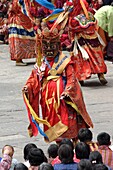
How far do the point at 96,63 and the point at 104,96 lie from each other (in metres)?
0.93

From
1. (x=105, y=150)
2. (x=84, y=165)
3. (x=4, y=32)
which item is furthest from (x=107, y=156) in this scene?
(x=4, y=32)

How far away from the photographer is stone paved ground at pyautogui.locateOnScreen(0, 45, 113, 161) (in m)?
10.6

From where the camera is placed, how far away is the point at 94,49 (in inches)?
552

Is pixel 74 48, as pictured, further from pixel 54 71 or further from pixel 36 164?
pixel 36 164

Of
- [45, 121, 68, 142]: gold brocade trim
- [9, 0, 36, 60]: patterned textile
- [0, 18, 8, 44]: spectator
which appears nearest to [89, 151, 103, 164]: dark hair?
[45, 121, 68, 142]: gold brocade trim

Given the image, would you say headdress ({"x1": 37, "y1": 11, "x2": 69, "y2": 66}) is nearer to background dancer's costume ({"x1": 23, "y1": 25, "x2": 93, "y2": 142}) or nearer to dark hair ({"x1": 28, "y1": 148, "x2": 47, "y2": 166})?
background dancer's costume ({"x1": 23, "y1": 25, "x2": 93, "y2": 142})

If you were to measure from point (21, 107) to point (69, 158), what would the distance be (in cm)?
550

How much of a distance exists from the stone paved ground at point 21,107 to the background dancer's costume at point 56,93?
69 cm

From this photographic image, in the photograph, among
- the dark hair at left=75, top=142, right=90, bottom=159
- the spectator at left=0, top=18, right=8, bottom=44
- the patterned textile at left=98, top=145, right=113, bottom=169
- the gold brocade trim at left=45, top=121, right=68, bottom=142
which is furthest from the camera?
the spectator at left=0, top=18, right=8, bottom=44

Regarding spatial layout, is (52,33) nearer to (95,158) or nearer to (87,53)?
(95,158)

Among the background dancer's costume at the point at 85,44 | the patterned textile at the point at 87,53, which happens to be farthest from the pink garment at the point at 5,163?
the patterned textile at the point at 87,53

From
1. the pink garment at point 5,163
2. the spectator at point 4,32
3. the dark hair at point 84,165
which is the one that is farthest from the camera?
the spectator at point 4,32

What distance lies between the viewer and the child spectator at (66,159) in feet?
23.3

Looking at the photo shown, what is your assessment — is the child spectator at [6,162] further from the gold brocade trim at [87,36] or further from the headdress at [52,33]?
the gold brocade trim at [87,36]
